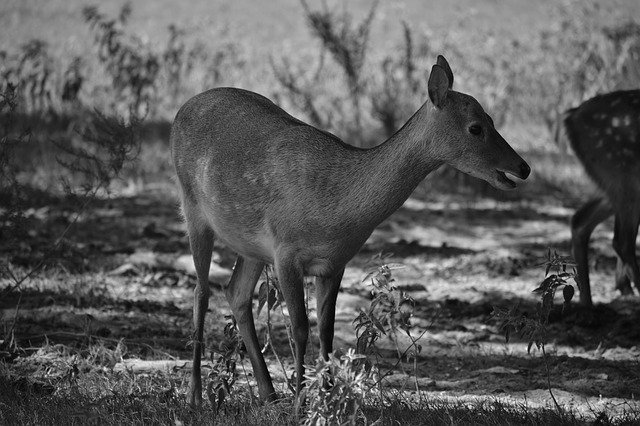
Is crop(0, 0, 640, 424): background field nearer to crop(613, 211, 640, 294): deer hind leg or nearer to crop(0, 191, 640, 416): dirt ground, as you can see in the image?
crop(0, 191, 640, 416): dirt ground

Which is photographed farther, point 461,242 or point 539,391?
point 461,242

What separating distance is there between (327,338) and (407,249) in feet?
11.3

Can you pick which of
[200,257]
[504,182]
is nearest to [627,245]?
[504,182]

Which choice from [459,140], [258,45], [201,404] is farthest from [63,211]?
[258,45]

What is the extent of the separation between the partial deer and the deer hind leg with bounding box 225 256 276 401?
2.49 metres

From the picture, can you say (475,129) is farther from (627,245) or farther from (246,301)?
(627,245)

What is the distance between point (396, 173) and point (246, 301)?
1138 millimetres

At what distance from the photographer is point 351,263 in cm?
771

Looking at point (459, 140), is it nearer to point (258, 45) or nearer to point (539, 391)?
point (539, 391)

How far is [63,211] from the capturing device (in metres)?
8.48

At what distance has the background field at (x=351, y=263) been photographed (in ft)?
16.1

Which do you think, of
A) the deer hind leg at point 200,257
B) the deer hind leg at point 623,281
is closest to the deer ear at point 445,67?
the deer hind leg at point 200,257

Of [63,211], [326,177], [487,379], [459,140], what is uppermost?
[459,140]

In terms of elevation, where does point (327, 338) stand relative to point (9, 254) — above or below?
above
